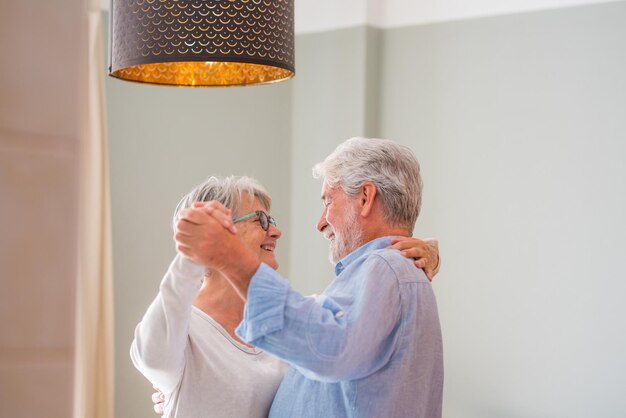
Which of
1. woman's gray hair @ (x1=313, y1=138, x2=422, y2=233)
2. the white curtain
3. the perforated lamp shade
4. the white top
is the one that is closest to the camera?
the perforated lamp shade

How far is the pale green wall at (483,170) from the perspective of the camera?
364 cm

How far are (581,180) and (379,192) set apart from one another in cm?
215

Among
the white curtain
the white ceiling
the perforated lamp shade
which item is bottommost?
the white curtain

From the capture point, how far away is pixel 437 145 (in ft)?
13.8

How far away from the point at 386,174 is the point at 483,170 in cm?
229

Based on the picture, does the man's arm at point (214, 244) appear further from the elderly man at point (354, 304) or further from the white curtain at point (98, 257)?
the white curtain at point (98, 257)

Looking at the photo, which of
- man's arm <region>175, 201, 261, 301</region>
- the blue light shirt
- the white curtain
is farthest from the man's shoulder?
the white curtain

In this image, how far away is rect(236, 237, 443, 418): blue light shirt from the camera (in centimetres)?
146

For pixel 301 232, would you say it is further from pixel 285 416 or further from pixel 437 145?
pixel 285 416

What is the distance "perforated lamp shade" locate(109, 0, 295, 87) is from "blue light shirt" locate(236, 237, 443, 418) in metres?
0.46

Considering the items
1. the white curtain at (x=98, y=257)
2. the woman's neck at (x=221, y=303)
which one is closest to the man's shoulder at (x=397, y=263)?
the woman's neck at (x=221, y=303)

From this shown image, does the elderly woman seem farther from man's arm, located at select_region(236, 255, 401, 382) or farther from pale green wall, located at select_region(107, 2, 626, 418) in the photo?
pale green wall, located at select_region(107, 2, 626, 418)

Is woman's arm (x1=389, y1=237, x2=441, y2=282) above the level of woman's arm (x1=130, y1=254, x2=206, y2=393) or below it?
above

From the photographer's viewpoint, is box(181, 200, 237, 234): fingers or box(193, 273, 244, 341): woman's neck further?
box(193, 273, 244, 341): woman's neck
